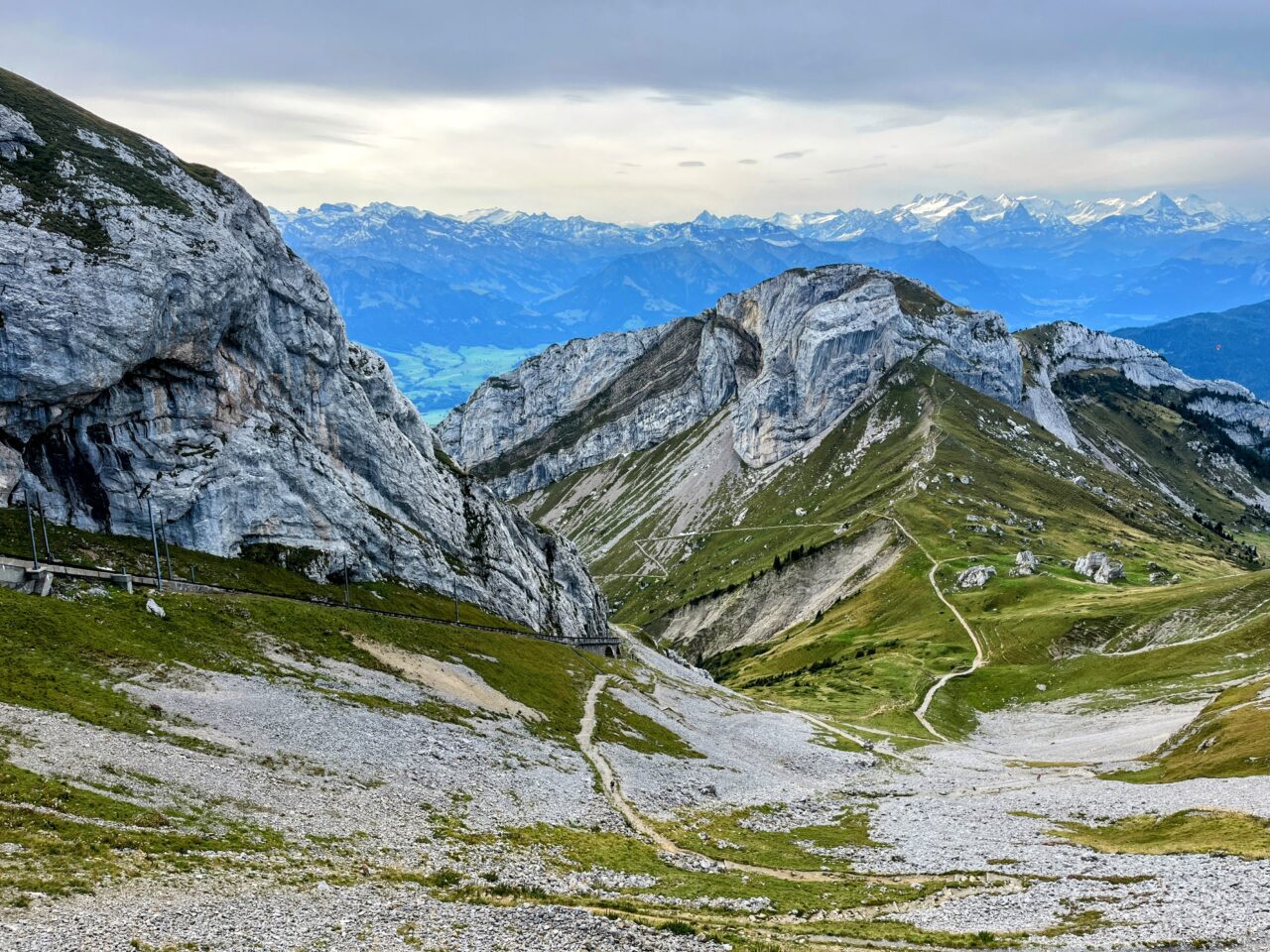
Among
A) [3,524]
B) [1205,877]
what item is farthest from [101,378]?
[1205,877]

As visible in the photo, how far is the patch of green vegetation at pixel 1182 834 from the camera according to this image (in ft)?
166

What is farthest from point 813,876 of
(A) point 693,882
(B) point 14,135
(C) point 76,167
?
(B) point 14,135

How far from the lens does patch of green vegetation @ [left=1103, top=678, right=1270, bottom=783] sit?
7419 cm

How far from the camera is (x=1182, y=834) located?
56969 millimetres

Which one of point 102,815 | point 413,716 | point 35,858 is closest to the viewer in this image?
point 35,858

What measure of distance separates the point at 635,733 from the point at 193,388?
7382 cm

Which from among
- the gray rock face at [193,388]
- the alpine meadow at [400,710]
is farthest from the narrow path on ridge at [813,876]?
the gray rock face at [193,388]

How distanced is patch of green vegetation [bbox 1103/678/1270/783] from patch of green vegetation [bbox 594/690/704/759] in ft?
144

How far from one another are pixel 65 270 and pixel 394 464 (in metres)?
53.8

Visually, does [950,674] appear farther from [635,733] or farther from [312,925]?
[312,925]

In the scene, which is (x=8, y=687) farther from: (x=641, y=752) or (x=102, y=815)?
(x=641, y=752)

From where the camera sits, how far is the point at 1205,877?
44.2 metres

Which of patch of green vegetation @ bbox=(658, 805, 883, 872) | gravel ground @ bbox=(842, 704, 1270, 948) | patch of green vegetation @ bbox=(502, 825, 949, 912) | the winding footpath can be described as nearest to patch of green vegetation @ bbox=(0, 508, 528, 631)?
patch of green vegetation @ bbox=(658, 805, 883, 872)

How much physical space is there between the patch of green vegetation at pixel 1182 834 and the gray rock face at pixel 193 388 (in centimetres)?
9483
